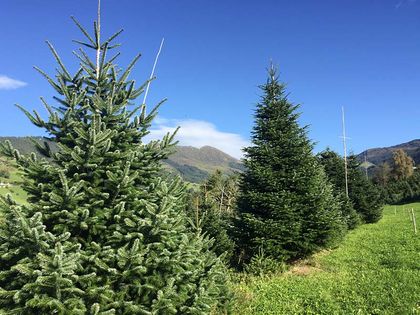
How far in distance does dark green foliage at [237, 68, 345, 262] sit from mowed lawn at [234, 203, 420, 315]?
1.37m

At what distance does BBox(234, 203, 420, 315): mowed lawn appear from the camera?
963 centimetres

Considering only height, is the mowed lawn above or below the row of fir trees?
below

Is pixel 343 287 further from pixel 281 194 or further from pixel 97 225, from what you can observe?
pixel 97 225

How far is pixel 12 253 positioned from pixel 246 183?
12.2 m

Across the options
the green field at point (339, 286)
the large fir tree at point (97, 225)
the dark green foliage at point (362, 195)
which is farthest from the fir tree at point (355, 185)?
the large fir tree at point (97, 225)

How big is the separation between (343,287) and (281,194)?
197 inches

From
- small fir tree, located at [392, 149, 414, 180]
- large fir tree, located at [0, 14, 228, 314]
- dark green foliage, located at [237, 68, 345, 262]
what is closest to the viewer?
large fir tree, located at [0, 14, 228, 314]

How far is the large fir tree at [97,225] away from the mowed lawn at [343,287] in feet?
13.6

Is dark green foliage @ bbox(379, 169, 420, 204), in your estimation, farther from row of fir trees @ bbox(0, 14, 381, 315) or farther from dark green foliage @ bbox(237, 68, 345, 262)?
row of fir trees @ bbox(0, 14, 381, 315)

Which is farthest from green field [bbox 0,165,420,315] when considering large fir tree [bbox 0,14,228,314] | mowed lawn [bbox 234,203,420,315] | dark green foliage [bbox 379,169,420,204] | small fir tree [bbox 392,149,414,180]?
small fir tree [bbox 392,149,414,180]

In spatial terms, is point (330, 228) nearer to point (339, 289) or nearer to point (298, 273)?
point (298, 273)

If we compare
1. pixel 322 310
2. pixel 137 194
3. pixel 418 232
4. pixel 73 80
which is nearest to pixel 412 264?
pixel 322 310

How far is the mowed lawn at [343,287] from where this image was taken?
31.6ft

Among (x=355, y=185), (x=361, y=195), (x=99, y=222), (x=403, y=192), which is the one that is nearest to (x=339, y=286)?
(x=99, y=222)
